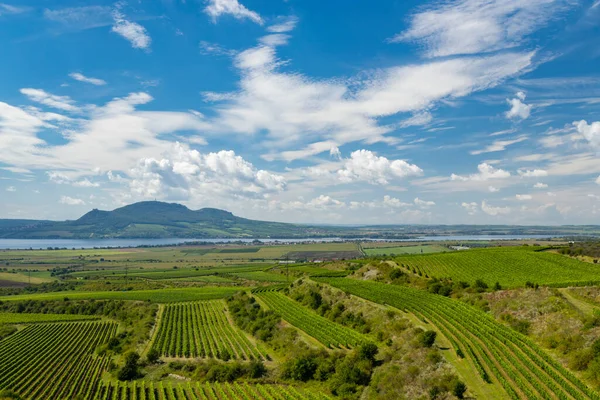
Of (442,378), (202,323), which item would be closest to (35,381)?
(202,323)

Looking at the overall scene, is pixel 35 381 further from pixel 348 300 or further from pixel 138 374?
pixel 348 300

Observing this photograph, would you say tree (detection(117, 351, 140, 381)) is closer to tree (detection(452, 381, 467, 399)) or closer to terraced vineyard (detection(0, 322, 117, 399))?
terraced vineyard (detection(0, 322, 117, 399))

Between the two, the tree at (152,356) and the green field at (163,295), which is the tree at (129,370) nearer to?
the tree at (152,356)

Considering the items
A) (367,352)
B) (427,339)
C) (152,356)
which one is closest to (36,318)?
(152,356)

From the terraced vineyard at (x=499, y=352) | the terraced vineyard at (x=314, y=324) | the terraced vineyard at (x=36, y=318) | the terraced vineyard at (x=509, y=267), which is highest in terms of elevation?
the terraced vineyard at (x=509, y=267)

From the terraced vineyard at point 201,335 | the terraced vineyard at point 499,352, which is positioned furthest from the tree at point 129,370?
the terraced vineyard at point 499,352
